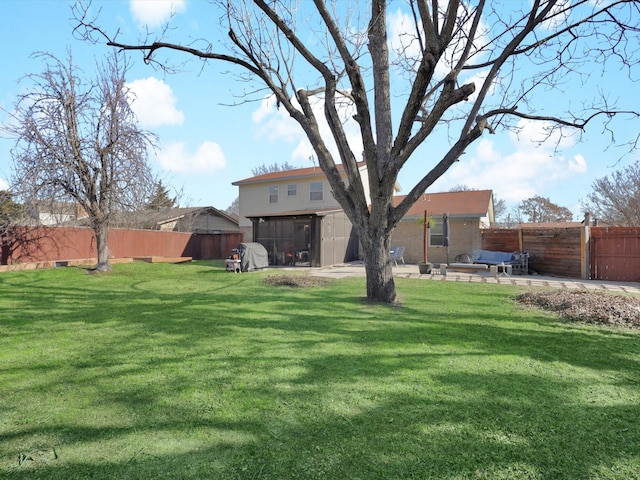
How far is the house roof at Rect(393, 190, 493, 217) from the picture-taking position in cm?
1731

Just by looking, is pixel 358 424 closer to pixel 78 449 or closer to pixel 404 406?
pixel 404 406

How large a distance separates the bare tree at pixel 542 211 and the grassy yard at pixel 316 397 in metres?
40.7

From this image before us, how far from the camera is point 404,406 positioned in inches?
111

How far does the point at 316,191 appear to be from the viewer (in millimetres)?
21906

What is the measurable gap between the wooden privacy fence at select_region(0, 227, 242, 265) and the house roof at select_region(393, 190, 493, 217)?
1204 cm

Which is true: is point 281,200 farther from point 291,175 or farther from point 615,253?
point 615,253

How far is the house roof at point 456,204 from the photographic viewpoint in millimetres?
17312

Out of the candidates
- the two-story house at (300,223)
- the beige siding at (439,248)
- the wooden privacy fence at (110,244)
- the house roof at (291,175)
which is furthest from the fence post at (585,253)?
the wooden privacy fence at (110,244)

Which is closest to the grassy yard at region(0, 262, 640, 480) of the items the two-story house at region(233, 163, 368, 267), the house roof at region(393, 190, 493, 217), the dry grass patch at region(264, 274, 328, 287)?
the dry grass patch at region(264, 274, 328, 287)

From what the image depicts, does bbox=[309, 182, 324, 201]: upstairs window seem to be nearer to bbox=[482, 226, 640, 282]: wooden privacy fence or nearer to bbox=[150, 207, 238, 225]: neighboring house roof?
bbox=[150, 207, 238, 225]: neighboring house roof

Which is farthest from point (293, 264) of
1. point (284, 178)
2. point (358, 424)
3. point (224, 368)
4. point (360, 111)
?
point (358, 424)

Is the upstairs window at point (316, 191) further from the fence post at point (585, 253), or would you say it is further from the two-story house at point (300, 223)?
the fence post at point (585, 253)

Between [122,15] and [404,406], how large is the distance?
27.6 ft

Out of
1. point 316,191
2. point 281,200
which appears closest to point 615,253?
point 316,191
